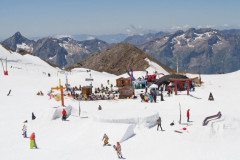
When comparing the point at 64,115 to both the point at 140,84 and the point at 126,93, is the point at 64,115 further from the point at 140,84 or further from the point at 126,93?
the point at 140,84

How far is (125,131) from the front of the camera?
3488 centimetres

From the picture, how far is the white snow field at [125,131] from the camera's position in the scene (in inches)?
1235

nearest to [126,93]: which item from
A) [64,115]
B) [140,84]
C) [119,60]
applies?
[140,84]

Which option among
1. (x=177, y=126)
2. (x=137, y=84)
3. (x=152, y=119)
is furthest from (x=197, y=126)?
(x=137, y=84)

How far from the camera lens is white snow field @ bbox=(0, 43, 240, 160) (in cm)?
3136

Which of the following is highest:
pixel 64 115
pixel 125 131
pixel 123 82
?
pixel 123 82

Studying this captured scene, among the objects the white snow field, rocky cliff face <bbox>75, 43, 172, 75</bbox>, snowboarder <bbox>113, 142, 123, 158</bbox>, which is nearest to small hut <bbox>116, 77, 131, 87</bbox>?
the white snow field

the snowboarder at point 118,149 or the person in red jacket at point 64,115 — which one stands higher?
the person in red jacket at point 64,115

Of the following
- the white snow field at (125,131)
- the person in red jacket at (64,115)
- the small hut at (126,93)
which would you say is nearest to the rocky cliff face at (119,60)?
the small hut at (126,93)

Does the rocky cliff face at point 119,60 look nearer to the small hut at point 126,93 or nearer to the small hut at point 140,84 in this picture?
the small hut at point 140,84

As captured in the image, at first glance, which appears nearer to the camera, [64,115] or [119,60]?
[64,115]

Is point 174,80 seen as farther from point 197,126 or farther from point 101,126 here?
point 101,126

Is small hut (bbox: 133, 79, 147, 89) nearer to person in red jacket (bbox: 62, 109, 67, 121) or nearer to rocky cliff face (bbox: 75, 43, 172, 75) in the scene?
person in red jacket (bbox: 62, 109, 67, 121)

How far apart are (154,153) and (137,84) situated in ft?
104
